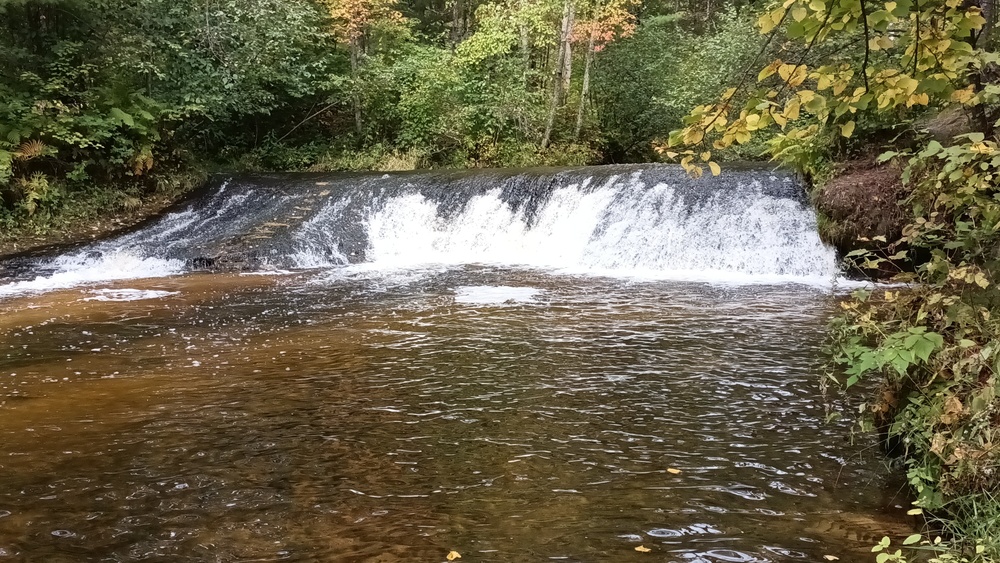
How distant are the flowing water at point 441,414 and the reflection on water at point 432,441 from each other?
18mm

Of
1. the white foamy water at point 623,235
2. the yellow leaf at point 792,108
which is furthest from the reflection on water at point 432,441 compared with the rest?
the white foamy water at point 623,235

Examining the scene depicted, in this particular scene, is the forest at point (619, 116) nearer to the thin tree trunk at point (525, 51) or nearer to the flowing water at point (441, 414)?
the thin tree trunk at point (525, 51)

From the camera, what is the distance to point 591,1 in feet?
56.5

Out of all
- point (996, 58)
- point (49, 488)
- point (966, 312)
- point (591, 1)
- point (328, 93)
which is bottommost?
point (49, 488)

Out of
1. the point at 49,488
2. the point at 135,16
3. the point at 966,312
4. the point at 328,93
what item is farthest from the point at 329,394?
the point at 328,93

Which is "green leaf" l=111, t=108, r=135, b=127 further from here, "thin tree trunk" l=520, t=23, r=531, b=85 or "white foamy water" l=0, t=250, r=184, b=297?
"thin tree trunk" l=520, t=23, r=531, b=85

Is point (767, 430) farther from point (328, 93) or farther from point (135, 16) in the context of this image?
point (328, 93)

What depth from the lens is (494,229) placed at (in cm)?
1289

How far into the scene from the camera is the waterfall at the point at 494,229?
34.5ft

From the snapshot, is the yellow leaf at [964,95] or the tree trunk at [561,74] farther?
the tree trunk at [561,74]

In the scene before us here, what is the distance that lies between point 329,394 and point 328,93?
55.1 feet

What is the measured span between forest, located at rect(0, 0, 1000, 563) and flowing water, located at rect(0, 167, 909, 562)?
2.16 feet

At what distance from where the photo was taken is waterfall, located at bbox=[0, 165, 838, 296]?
10.5m

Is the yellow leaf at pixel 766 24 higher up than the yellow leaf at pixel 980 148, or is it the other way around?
the yellow leaf at pixel 766 24
